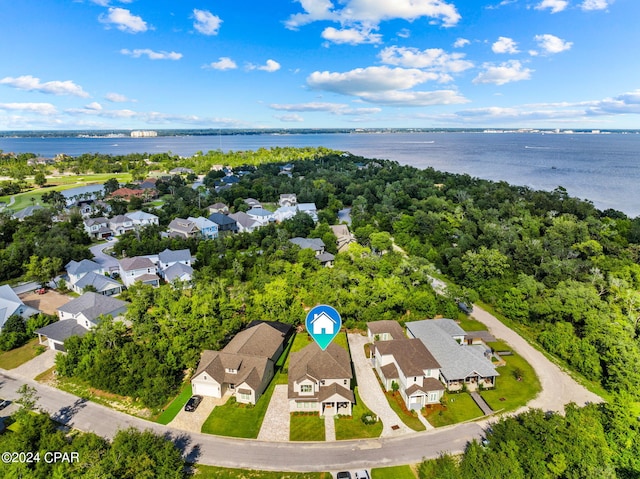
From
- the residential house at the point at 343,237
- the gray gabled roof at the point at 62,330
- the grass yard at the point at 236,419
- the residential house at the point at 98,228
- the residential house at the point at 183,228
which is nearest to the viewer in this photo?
the grass yard at the point at 236,419

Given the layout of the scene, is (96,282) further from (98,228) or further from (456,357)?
(456,357)

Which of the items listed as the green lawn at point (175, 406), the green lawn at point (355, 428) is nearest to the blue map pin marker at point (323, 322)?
the green lawn at point (355, 428)

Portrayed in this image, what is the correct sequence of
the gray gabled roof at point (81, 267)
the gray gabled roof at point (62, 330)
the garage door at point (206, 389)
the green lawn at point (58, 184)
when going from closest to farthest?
the garage door at point (206, 389) < the gray gabled roof at point (62, 330) < the gray gabled roof at point (81, 267) < the green lawn at point (58, 184)

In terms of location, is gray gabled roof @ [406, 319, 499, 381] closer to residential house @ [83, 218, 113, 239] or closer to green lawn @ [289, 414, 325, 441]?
green lawn @ [289, 414, 325, 441]

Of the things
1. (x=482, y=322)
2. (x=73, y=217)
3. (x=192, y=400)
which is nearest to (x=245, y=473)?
(x=192, y=400)

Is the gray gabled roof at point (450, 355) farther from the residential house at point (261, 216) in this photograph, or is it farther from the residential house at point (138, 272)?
the residential house at point (261, 216)

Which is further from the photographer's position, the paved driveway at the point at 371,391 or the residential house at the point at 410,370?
the residential house at the point at 410,370
